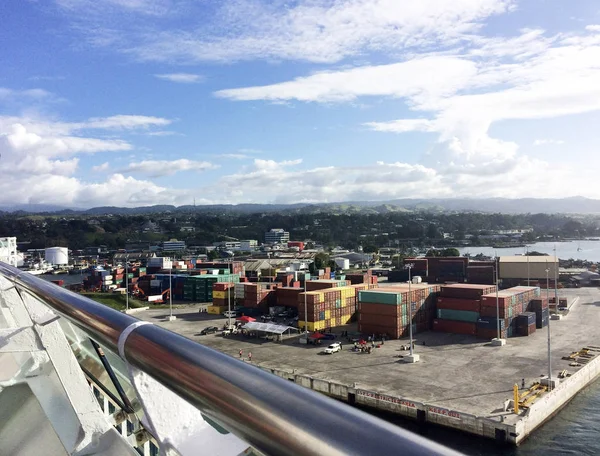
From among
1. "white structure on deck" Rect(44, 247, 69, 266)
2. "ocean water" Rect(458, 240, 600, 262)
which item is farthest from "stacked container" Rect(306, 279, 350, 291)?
"white structure on deck" Rect(44, 247, 69, 266)

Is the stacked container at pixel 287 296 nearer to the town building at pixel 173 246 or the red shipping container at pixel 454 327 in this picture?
the red shipping container at pixel 454 327

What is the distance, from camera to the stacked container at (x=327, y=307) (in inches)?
660

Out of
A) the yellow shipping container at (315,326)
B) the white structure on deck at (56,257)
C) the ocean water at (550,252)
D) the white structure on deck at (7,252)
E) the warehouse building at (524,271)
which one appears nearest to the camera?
the white structure on deck at (7,252)

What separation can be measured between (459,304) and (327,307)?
4461 millimetres

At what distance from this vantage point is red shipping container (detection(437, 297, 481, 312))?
16.0 metres

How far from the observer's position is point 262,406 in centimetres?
43

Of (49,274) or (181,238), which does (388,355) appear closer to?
(49,274)

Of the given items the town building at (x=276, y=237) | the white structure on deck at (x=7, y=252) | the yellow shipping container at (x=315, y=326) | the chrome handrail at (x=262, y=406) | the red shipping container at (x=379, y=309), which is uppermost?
the chrome handrail at (x=262, y=406)

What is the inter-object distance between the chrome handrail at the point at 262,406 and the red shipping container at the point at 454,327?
16.6 metres

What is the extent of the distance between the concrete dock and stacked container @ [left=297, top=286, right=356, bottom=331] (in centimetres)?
81

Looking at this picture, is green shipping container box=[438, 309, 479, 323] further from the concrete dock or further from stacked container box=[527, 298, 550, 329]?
stacked container box=[527, 298, 550, 329]

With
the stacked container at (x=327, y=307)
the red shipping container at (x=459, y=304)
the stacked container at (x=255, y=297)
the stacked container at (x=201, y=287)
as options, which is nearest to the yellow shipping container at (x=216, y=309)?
the stacked container at (x=255, y=297)

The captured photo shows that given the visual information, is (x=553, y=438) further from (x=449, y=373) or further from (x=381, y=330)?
(x=381, y=330)

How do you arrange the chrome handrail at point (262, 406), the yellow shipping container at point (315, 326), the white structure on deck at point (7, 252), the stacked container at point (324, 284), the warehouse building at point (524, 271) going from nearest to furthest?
the chrome handrail at point (262, 406) → the white structure on deck at point (7, 252) → the yellow shipping container at point (315, 326) → the stacked container at point (324, 284) → the warehouse building at point (524, 271)
